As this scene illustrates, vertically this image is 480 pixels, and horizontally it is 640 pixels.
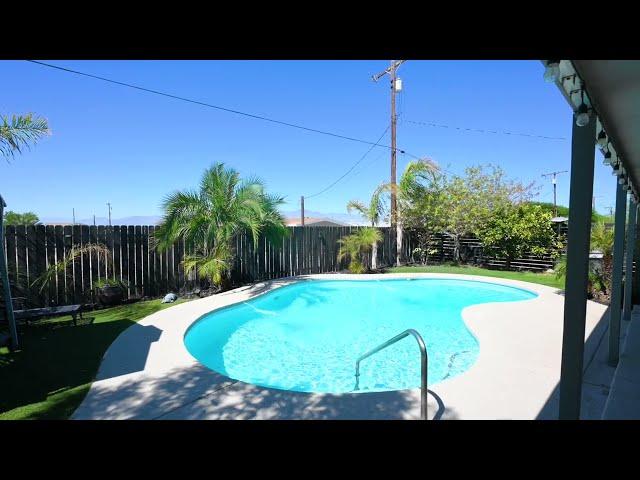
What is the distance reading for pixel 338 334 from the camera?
6.95 meters

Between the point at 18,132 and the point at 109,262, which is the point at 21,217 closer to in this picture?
the point at 109,262

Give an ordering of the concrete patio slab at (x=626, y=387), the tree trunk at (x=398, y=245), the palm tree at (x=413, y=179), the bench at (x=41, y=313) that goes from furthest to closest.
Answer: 1. the tree trunk at (x=398, y=245)
2. the palm tree at (x=413, y=179)
3. the bench at (x=41, y=313)
4. the concrete patio slab at (x=626, y=387)

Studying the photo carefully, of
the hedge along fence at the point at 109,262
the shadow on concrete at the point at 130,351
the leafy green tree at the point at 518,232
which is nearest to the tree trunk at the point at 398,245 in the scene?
the leafy green tree at the point at 518,232

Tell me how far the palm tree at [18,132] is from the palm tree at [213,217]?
10.2ft

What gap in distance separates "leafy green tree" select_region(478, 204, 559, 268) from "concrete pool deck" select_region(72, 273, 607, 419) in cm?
890

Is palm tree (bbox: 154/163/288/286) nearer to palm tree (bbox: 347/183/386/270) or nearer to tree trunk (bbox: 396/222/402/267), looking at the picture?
palm tree (bbox: 347/183/386/270)

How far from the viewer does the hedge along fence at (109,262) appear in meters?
6.81

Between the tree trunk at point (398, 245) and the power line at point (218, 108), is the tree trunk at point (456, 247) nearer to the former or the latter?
the tree trunk at point (398, 245)

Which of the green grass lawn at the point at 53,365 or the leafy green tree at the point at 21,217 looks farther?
the leafy green tree at the point at 21,217

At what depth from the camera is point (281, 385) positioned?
4.72 metres

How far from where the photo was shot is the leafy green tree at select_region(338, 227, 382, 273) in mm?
13266
